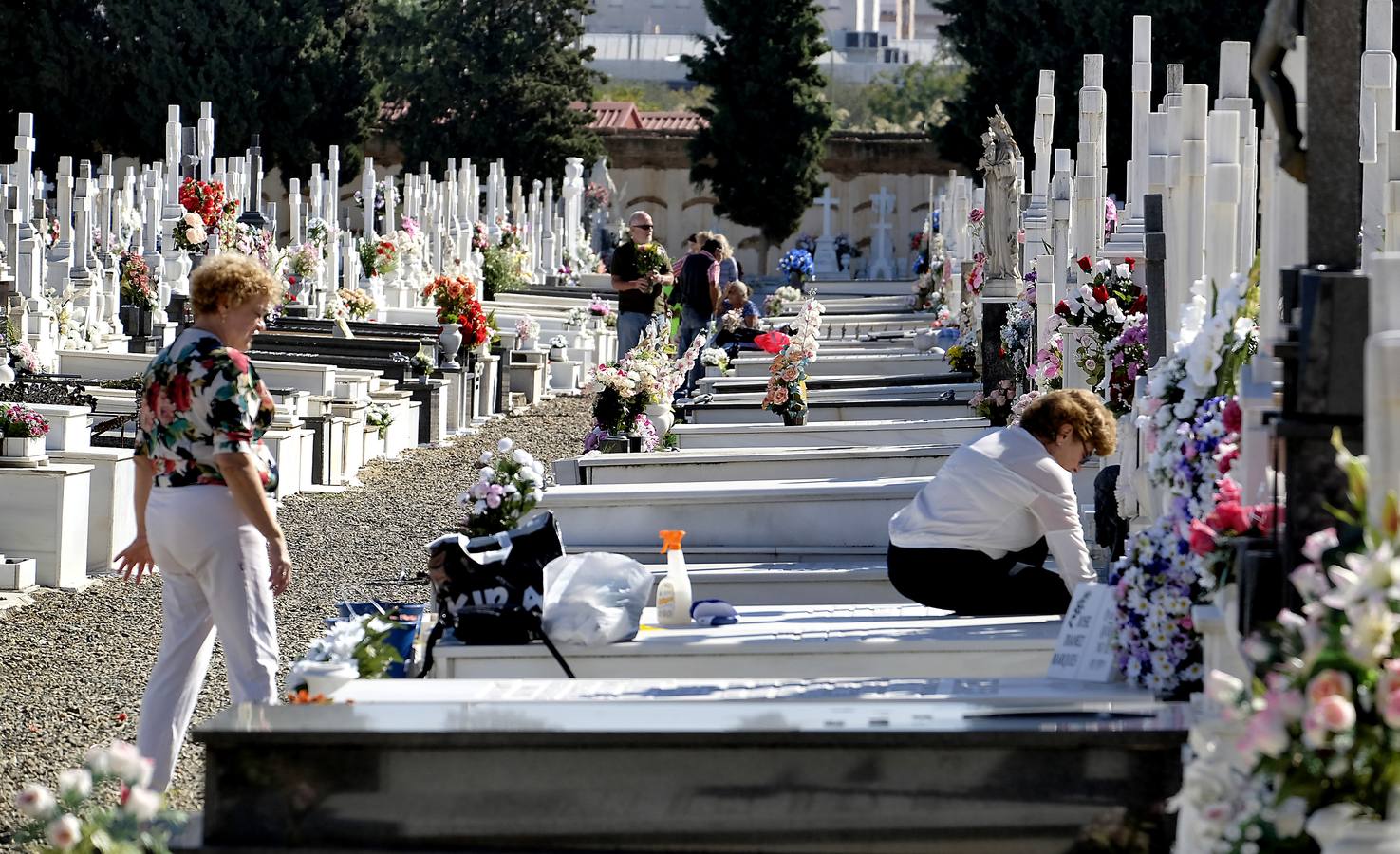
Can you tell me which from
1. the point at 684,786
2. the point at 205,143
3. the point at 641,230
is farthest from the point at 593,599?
the point at 205,143

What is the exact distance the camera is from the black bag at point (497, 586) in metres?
5.57

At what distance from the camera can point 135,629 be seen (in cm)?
801

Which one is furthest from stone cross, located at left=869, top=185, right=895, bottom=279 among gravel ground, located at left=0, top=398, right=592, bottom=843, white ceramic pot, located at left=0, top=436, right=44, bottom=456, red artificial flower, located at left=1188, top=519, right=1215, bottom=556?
red artificial flower, located at left=1188, top=519, right=1215, bottom=556

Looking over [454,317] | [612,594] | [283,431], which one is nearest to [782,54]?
[454,317]

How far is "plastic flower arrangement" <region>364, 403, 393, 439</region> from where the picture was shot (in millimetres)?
14370

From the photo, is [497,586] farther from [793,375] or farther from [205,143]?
[205,143]

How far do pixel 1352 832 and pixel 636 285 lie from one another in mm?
11698

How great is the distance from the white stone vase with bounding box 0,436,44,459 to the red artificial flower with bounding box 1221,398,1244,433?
238 inches

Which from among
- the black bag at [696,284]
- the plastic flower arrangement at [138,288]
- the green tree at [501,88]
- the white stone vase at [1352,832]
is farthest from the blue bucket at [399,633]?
the green tree at [501,88]

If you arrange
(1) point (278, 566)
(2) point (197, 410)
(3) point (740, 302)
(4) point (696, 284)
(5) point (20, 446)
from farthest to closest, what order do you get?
(3) point (740, 302) → (4) point (696, 284) → (5) point (20, 446) → (1) point (278, 566) → (2) point (197, 410)

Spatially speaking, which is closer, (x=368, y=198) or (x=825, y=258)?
(x=368, y=198)

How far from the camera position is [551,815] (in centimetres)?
371

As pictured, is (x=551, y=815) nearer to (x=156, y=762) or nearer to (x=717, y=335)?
(x=156, y=762)

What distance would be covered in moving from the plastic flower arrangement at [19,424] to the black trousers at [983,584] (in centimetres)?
448
